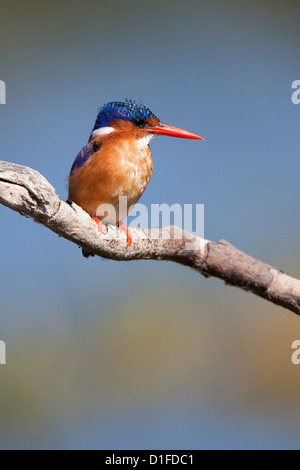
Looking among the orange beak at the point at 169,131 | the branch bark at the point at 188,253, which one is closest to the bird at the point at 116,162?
the orange beak at the point at 169,131

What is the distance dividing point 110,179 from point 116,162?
0.06 meters

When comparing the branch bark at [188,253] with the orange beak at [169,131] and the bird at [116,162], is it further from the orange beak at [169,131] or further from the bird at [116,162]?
the orange beak at [169,131]

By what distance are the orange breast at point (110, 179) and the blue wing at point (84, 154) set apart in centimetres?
3

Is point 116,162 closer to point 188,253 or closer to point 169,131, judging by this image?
point 169,131

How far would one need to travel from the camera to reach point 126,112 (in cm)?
195

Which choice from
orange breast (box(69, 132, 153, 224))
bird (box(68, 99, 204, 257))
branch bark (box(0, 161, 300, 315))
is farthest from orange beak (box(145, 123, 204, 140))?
branch bark (box(0, 161, 300, 315))

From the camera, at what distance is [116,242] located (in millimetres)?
1428

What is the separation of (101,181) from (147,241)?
0.30m

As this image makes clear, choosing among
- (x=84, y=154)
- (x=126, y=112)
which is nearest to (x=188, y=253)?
(x=84, y=154)

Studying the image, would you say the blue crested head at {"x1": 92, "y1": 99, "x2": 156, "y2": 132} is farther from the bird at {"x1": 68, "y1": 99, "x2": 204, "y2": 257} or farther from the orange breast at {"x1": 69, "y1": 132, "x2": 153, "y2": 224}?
the orange breast at {"x1": 69, "y1": 132, "x2": 153, "y2": 224}

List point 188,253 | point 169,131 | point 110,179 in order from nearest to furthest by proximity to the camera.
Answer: point 188,253 → point 110,179 → point 169,131
